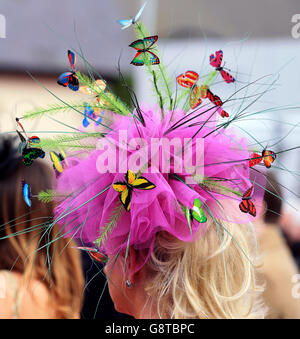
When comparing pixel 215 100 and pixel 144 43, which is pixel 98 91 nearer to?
pixel 144 43

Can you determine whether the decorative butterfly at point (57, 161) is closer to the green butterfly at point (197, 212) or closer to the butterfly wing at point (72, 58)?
the butterfly wing at point (72, 58)

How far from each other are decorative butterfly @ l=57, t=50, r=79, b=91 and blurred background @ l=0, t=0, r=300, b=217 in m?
1.69

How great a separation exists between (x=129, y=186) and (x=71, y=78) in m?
0.30

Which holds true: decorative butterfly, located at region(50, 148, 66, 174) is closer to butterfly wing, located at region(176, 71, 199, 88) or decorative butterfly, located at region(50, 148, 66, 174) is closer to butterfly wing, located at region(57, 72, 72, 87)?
butterfly wing, located at region(57, 72, 72, 87)

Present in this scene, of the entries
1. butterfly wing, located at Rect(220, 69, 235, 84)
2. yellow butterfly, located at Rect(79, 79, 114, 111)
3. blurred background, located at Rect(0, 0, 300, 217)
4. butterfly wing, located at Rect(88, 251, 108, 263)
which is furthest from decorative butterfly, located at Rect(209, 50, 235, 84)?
blurred background, located at Rect(0, 0, 300, 217)

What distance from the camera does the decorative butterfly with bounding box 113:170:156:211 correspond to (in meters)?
0.72

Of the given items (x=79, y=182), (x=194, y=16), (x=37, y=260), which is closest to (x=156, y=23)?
(x=194, y=16)

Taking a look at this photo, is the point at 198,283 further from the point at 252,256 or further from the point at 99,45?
the point at 99,45

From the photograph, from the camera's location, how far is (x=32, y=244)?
137cm

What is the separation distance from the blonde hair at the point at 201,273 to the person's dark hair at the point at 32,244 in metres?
0.63

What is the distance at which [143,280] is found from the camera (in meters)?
0.89

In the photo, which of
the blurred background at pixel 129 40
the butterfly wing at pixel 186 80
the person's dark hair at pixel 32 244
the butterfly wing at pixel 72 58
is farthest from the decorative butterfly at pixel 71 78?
the blurred background at pixel 129 40

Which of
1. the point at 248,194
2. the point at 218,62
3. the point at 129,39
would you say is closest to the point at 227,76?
the point at 218,62

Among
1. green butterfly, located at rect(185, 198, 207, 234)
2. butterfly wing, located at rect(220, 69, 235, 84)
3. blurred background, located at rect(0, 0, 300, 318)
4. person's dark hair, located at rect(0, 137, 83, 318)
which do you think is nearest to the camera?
green butterfly, located at rect(185, 198, 207, 234)
